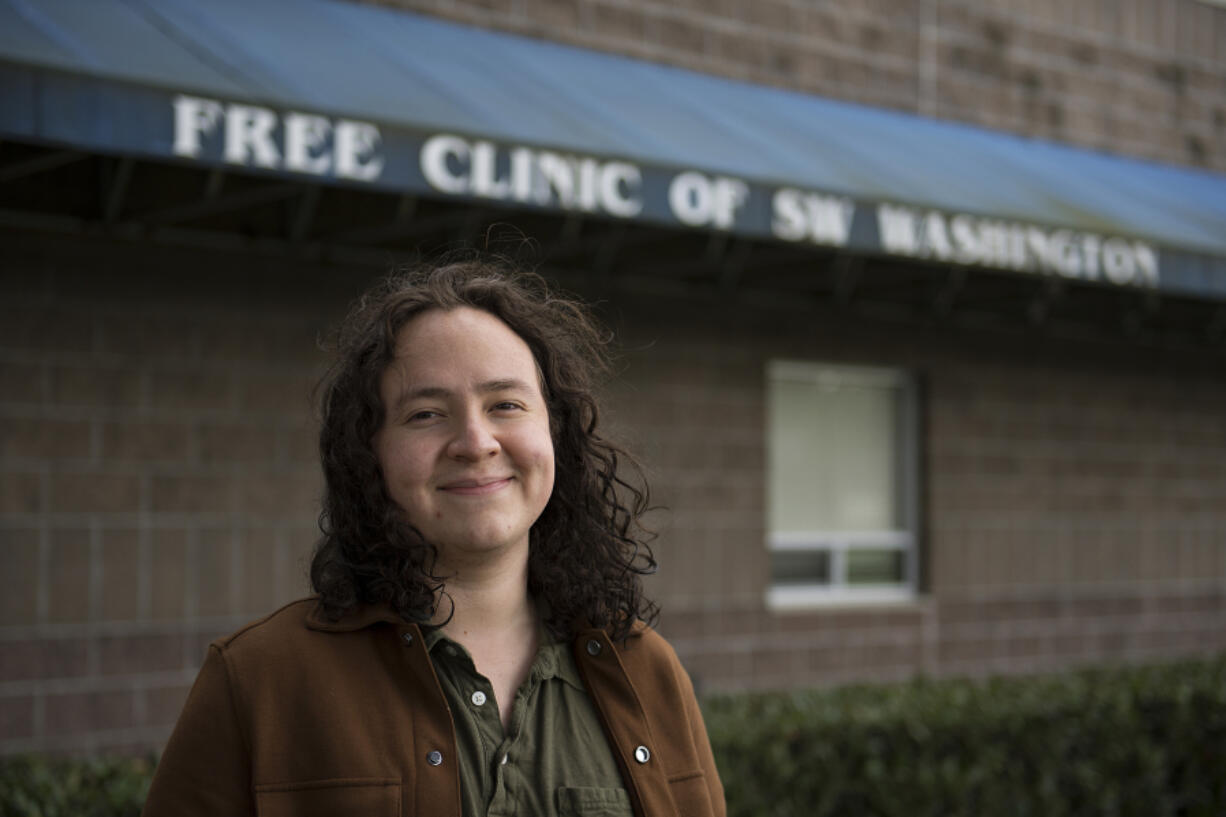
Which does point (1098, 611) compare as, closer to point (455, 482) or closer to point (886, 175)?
point (886, 175)

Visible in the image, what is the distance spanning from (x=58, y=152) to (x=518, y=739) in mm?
4270

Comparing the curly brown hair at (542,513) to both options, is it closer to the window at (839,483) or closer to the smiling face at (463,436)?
the smiling face at (463,436)

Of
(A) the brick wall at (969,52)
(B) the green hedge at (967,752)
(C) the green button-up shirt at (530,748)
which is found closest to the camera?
(C) the green button-up shirt at (530,748)

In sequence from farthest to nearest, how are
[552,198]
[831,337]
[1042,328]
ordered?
1. [1042,328]
2. [831,337]
3. [552,198]

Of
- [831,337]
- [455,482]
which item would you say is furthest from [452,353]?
[831,337]

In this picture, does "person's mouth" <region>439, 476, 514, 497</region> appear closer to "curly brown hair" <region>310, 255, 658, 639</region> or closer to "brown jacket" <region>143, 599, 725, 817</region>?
"curly brown hair" <region>310, 255, 658, 639</region>

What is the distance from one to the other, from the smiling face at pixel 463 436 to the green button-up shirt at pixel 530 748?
18cm

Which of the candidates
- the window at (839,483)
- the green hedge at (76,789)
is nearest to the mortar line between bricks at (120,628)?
the green hedge at (76,789)

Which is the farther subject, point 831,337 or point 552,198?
point 831,337

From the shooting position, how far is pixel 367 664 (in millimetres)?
1920

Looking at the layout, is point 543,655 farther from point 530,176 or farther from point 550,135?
point 550,135

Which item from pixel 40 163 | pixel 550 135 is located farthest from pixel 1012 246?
pixel 40 163

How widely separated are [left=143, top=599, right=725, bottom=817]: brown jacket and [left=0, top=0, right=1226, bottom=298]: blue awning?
3501mm

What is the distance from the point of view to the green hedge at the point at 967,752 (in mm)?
5191
